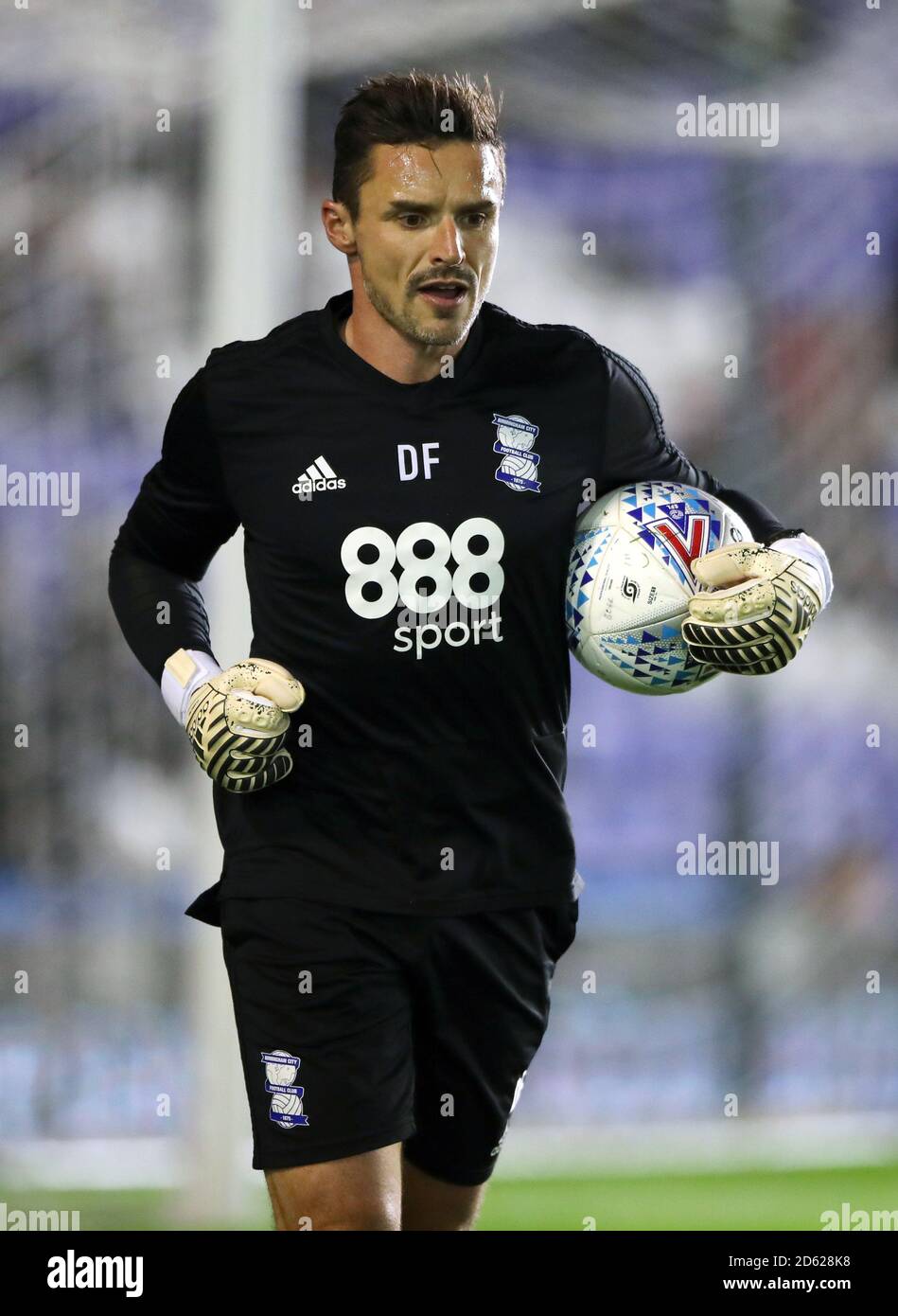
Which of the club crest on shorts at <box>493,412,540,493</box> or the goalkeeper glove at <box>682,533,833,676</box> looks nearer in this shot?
the goalkeeper glove at <box>682,533,833,676</box>

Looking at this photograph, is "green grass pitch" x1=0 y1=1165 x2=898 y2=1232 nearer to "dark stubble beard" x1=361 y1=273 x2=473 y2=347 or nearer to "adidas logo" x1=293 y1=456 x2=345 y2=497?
"adidas logo" x1=293 y1=456 x2=345 y2=497

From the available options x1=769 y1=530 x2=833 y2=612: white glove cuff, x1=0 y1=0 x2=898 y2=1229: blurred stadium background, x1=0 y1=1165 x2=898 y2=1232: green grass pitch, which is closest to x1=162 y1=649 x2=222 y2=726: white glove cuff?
x1=769 y1=530 x2=833 y2=612: white glove cuff

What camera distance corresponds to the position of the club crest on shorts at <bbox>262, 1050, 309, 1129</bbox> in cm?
281

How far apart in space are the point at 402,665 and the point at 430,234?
0.70 m

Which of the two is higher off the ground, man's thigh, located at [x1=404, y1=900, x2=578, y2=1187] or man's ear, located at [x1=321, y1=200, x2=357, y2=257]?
man's ear, located at [x1=321, y1=200, x2=357, y2=257]

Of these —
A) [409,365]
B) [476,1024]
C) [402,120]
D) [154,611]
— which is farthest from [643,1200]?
[402,120]

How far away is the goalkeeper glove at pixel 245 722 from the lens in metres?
2.73

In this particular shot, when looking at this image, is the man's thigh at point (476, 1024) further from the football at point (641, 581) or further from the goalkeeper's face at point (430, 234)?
the goalkeeper's face at point (430, 234)

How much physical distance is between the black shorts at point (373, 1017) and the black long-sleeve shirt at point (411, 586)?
0.05 metres

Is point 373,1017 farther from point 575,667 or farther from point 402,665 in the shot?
point 575,667

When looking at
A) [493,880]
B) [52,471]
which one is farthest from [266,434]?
[52,471]

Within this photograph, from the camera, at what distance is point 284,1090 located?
9.29 ft

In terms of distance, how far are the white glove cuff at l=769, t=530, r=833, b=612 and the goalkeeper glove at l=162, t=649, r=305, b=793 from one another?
0.83 meters

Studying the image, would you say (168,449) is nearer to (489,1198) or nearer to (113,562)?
(113,562)
